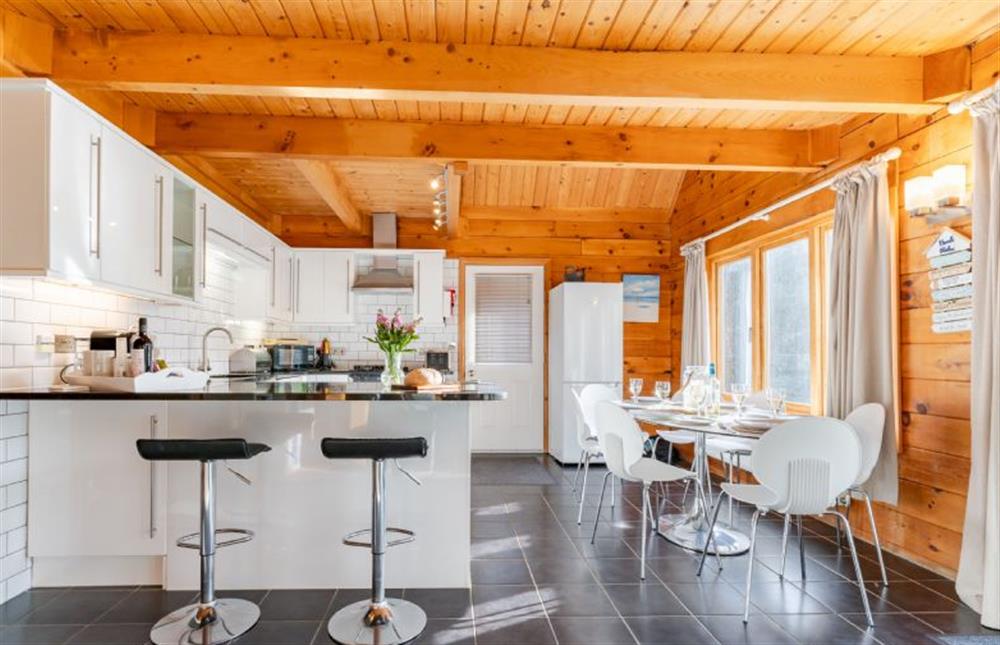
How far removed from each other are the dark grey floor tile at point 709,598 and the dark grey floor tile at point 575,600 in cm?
36

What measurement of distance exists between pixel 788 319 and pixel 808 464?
2183mm

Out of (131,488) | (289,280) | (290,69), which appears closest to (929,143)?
(290,69)

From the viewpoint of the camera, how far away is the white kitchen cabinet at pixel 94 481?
264 centimetres

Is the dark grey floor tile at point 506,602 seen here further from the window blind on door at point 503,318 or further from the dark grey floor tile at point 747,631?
the window blind on door at point 503,318

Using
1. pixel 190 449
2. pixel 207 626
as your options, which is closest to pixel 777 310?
pixel 190 449

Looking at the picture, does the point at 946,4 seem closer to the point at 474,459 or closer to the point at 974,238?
the point at 974,238

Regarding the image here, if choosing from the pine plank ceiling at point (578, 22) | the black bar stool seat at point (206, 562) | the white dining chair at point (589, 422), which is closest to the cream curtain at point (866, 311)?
the pine plank ceiling at point (578, 22)

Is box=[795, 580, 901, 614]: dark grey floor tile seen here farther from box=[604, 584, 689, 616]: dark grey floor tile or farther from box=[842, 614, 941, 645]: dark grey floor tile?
box=[604, 584, 689, 616]: dark grey floor tile

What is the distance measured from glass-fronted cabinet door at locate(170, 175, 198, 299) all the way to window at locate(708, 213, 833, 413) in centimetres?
403

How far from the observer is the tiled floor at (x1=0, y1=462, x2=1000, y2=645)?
2.30 m

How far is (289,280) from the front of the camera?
5.71 meters

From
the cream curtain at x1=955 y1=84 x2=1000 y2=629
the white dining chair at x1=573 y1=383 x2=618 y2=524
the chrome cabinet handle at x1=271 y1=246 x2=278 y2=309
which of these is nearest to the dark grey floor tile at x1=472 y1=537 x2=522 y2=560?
the white dining chair at x1=573 y1=383 x2=618 y2=524

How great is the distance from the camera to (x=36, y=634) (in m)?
2.27

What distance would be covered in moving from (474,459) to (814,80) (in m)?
4.39
